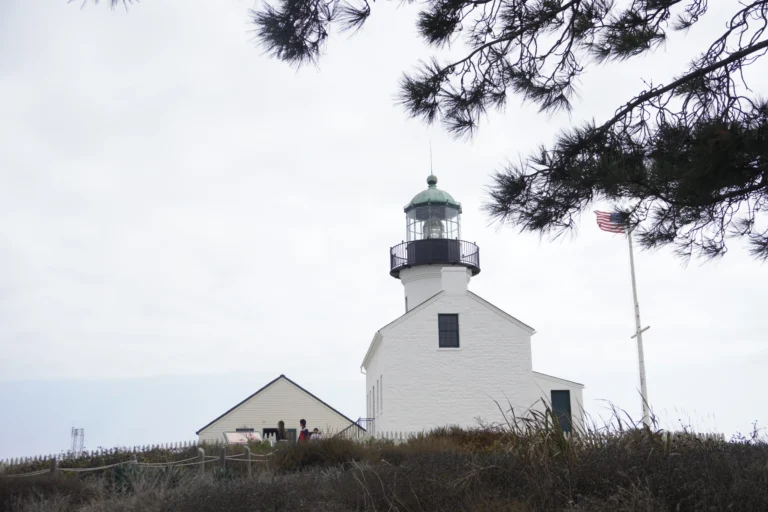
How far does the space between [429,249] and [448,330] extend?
12.7ft

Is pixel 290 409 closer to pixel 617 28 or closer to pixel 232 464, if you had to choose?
pixel 232 464

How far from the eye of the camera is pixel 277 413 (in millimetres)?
35594

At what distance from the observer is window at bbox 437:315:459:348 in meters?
25.8

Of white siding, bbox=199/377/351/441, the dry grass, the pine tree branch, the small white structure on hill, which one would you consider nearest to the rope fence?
the dry grass

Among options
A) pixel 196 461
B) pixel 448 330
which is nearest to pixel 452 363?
pixel 448 330

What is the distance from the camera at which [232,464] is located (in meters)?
14.5

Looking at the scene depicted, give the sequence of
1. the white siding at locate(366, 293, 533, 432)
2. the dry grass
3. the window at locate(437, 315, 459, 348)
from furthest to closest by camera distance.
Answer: the window at locate(437, 315, 459, 348)
the white siding at locate(366, 293, 533, 432)
the dry grass

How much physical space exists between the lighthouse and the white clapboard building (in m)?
9.10

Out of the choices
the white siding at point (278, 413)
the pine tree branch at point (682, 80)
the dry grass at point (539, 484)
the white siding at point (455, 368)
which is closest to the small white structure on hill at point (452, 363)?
the white siding at point (455, 368)

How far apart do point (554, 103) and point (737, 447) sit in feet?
13.8

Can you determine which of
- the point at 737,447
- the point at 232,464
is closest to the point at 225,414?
the point at 232,464

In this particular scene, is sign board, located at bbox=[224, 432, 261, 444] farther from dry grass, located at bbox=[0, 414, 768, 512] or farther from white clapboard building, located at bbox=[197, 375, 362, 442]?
white clapboard building, located at bbox=[197, 375, 362, 442]

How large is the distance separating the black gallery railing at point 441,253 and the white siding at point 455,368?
8.16 ft

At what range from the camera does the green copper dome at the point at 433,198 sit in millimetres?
29141
